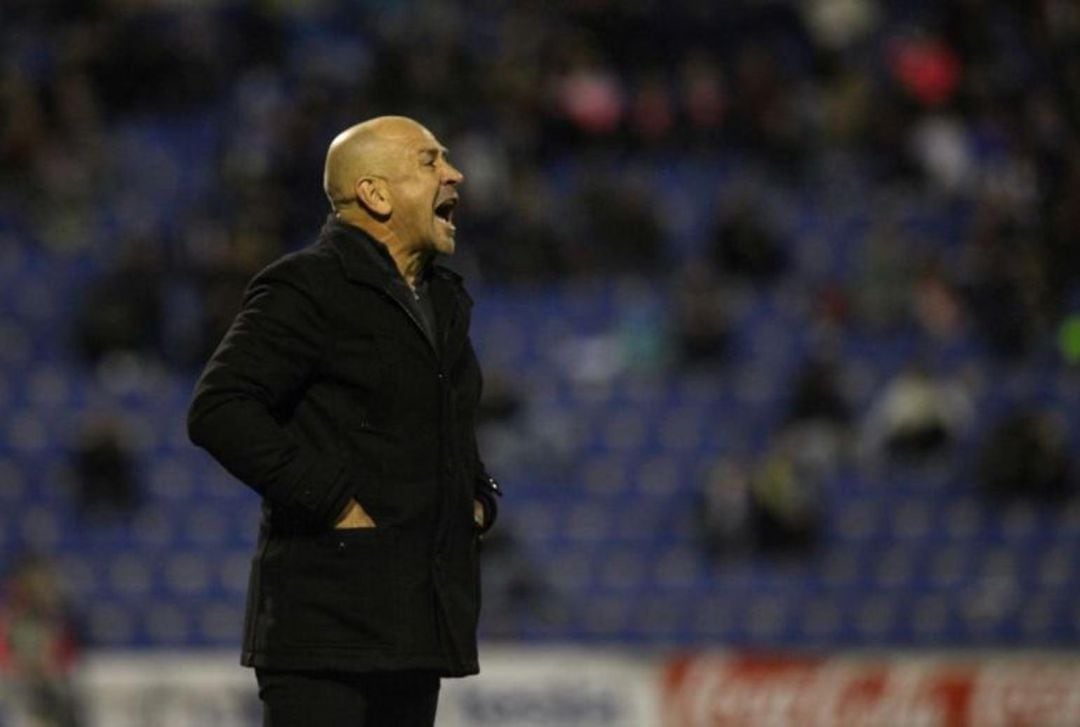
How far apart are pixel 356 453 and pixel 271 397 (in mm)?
189

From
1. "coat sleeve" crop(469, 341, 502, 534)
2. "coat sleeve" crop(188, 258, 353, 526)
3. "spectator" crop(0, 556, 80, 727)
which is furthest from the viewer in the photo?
"spectator" crop(0, 556, 80, 727)

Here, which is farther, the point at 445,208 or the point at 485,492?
the point at 485,492

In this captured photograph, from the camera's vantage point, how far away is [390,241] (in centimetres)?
421

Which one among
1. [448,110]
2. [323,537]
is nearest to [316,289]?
[323,537]

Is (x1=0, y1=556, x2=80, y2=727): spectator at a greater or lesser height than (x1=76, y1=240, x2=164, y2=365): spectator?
lesser

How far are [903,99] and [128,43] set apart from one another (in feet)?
18.7

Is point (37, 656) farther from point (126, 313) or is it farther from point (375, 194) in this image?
point (375, 194)

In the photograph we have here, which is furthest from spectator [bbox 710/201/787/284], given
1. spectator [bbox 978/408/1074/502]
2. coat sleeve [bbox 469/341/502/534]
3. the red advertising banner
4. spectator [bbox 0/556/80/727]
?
coat sleeve [bbox 469/341/502/534]

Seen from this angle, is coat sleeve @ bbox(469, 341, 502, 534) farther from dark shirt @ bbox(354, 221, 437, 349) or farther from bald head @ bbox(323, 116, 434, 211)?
bald head @ bbox(323, 116, 434, 211)

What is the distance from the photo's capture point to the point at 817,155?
16.0 meters

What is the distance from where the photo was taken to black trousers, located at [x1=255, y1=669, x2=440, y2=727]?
159 inches

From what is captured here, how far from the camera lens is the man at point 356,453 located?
3.98 metres

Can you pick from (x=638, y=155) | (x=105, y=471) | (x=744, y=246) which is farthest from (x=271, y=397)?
(x=638, y=155)

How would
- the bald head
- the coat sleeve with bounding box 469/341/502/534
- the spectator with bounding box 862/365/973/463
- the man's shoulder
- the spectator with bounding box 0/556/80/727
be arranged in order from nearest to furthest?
the man's shoulder
the bald head
the coat sleeve with bounding box 469/341/502/534
the spectator with bounding box 0/556/80/727
the spectator with bounding box 862/365/973/463
